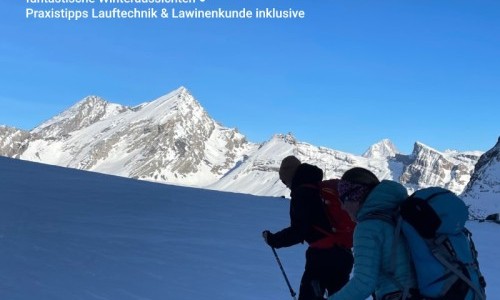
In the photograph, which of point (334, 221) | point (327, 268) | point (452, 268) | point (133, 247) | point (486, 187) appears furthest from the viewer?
point (486, 187)

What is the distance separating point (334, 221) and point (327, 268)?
0.46m

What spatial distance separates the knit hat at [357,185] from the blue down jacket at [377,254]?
0.11 m

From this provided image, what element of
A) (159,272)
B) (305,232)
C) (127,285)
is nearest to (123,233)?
(159,272)

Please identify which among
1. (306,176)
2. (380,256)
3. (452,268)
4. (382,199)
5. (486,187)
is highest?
(486,187)

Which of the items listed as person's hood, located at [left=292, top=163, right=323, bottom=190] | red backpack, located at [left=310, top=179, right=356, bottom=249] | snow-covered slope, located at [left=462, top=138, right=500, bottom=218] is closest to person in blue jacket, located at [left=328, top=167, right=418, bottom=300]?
red backpack, located at [left=310, top=179, right=356, bottom=249]

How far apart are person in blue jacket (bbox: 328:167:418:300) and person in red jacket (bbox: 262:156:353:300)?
1478 mm

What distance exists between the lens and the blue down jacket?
9.85 ft

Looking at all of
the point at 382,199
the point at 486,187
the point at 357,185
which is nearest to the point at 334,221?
the point at 357,185

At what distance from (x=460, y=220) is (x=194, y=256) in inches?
293

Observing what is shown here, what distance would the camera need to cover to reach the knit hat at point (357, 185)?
3227mm

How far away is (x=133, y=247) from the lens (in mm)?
10039

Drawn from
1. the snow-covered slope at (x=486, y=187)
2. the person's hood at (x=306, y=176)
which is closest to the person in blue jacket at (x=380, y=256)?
the person's hood at (x=306, y=176)

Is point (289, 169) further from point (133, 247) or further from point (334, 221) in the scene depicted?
point (133, 247)

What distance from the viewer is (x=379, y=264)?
120 inches
